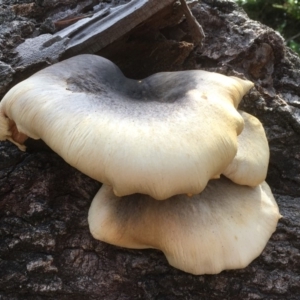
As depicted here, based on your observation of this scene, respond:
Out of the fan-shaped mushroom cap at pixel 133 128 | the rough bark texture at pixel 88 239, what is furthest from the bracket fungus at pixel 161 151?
the rough bark texture at pixel 88 239

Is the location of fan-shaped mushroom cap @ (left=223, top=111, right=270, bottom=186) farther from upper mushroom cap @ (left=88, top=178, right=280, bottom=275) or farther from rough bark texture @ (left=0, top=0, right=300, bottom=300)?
rough bark texture @ (left=0, top=0, right=300, bottom=300)

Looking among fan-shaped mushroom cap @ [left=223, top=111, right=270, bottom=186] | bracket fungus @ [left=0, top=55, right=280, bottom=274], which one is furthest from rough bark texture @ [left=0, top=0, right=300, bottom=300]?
fan-shaped mushroom cap @ [left=223, top=111, right=270, bottom=186]

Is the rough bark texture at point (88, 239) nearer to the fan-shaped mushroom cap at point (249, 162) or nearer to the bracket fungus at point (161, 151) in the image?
the bracket fungus at point (161, 151)

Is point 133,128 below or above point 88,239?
above

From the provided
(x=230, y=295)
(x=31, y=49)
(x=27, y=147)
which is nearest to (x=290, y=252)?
(x=230, y=295)

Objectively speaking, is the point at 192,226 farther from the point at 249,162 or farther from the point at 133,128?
the point at 133,128

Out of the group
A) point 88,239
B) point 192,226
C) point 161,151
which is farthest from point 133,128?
point 88,239
